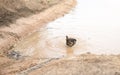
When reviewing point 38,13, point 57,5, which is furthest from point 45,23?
point 57,5

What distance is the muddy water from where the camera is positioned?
49.5 feet

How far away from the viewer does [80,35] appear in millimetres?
17516

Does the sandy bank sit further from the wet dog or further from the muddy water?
the wet dog

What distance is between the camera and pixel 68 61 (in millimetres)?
10977

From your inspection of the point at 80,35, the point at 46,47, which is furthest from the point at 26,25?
the point at 46,47

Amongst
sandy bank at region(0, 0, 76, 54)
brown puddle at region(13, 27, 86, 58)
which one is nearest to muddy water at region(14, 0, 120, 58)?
brown puddle at region(13, 27, 86, 58)

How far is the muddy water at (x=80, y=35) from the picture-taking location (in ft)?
49.5

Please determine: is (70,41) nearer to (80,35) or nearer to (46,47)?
(46,47)

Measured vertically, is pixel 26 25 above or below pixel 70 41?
above

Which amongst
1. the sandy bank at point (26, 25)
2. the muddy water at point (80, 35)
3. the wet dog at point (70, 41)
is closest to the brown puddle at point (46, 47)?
the muddy water at point (80, 35)

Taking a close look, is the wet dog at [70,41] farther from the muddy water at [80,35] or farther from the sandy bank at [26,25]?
the sandy bank at [26,25]

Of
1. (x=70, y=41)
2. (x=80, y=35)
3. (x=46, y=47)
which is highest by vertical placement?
(x=80, y=35)

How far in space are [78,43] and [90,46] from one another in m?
0.71

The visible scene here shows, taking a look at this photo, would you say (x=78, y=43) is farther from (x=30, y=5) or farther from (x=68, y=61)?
(x=30, y=5)
